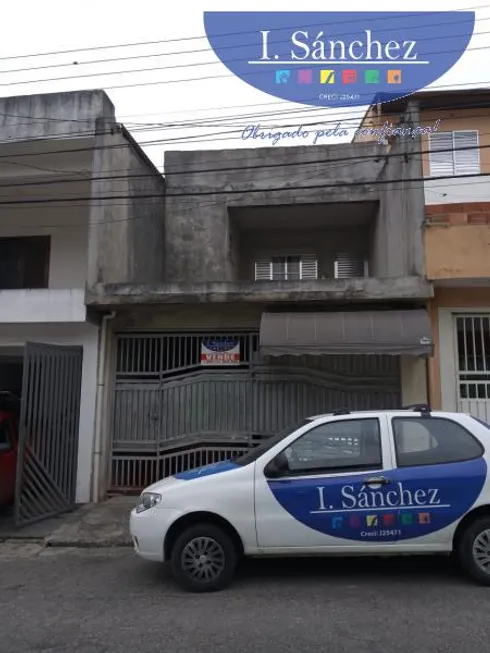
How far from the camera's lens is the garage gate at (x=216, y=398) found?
389 inches

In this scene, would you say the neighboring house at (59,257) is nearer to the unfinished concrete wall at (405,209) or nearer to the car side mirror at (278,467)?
the car side mirror at (278,467)

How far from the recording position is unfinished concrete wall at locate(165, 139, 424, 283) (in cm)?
1350

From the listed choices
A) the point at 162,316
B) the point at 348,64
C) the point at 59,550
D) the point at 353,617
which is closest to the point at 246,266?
the point at 162,316

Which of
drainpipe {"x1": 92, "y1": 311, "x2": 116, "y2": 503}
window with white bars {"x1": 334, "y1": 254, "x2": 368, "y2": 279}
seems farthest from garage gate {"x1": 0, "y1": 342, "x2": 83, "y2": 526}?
window with white bars {"x1": 334, "y1": 254, "x2": 368, "y2": 279}

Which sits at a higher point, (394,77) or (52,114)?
(394,77)

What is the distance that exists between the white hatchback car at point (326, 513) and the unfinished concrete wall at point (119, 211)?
17.9ft

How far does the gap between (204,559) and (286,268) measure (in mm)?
10851

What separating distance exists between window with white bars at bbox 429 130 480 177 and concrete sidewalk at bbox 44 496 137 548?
30.2ft

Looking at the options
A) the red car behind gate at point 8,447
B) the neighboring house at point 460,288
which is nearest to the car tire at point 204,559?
the red car behind gate at point 8,447

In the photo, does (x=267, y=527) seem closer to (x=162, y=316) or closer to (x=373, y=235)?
(x=162, y=316)

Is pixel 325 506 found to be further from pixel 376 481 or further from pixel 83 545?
pixel 83 545

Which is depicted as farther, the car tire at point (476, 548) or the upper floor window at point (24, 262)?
the upper floor window at point (24, 262)

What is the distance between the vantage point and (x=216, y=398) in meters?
10.1

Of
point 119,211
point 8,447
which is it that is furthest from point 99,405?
point 119,211
